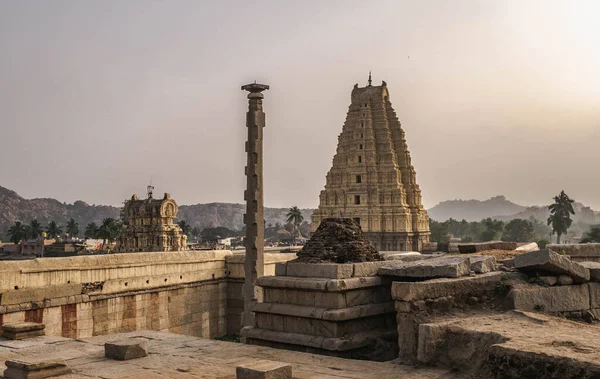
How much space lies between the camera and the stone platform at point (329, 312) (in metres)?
7.41

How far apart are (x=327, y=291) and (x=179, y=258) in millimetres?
10120

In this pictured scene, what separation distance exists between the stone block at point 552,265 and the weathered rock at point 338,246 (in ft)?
6.88

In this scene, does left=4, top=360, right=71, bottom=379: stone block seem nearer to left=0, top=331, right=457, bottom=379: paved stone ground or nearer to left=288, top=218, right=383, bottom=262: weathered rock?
left=0, top=331, right=457, bottom=379: paved stone ground

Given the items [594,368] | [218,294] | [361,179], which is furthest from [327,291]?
[361,179]

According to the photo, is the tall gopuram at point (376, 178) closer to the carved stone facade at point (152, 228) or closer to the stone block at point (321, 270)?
the carved stone facade at point (152, 228)

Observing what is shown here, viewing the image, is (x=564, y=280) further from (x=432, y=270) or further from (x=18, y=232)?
(x=18, y=232)

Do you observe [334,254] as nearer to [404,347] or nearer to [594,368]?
[404,347]

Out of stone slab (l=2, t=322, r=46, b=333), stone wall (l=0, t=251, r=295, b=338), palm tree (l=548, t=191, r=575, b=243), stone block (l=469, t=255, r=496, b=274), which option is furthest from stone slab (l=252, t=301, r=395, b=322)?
palm tree (l=548, t=191, r=575, b=243)

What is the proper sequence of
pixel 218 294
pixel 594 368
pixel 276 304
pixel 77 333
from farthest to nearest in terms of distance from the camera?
pixel 218 294, pixel 77 333, pixel 276 304, pixel 594 368

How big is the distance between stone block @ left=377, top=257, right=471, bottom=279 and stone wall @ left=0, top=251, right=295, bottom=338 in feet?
25.0

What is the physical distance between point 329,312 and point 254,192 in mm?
7419

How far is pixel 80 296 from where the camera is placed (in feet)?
43.8

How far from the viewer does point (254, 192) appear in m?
14.4

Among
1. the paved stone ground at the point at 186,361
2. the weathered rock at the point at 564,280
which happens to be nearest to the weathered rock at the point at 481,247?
the weathered rock at the point at 564,280
